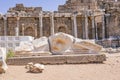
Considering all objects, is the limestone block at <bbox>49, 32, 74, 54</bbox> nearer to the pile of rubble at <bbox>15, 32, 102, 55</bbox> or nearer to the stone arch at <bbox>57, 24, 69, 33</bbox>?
the pile of rubble at <bbox>15, 32, 102, 55</bbox>

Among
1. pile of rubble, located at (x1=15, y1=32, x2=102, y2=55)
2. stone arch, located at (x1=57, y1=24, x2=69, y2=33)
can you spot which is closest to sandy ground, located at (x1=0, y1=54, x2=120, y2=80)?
pile of rubble, located at (x1=15, y1=32, x2=102, y2=55)

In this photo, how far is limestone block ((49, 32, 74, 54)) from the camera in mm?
10867

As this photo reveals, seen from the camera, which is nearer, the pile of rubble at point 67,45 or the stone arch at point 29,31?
the pile of rubble at point 67,45

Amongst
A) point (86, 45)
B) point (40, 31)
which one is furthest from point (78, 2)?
point (86, 45)

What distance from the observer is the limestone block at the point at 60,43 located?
10.9 m

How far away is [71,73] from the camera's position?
7691 mm

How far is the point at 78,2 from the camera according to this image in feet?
142

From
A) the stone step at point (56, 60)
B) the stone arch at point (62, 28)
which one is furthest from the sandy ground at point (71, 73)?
the stone arch at point (62, 28)

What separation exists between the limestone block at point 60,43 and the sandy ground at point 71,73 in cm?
199

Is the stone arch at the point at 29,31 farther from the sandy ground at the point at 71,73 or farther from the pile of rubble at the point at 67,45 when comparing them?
the sandy ground at the point at 71,73

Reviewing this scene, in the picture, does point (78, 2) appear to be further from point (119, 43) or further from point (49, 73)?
point (49, 73)

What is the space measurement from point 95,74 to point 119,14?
2735 cm

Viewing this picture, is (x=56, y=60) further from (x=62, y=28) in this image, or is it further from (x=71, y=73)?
(x=62, y=28)

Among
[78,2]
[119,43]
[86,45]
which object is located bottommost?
[119,43]
